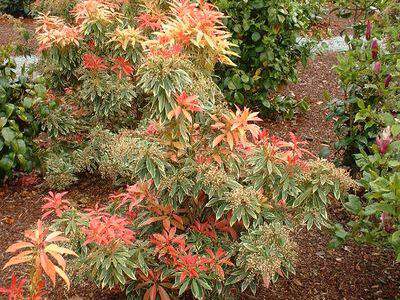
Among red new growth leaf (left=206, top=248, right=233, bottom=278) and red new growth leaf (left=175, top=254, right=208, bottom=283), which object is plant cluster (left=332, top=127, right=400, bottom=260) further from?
Result: red new growth leaf (left=175, top=254, right=208, bottom=283)

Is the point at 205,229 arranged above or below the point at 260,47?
below

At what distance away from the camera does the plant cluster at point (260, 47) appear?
5.56m

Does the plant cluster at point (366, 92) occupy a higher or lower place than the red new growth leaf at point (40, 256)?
higher

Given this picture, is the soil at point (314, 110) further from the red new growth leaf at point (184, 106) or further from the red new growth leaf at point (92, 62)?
the red new growth leaf at point (184, 106)

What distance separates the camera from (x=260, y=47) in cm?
573

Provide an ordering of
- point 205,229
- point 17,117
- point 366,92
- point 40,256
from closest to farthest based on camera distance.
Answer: point 40,256 → point 205,229 → point 366,92 → point 17,117

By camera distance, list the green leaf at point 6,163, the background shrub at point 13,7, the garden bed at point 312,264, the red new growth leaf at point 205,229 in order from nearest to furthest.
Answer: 1. the red new growth leaf at point 205,229
2. the garden bed at point 312,264
3. the green leaf at point 6,163
4. the background shrub at point 13,7

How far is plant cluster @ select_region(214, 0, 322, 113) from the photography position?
18.2 feet

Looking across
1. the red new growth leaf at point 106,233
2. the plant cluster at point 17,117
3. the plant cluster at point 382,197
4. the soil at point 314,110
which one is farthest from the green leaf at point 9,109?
the plant cluster at point 382,197

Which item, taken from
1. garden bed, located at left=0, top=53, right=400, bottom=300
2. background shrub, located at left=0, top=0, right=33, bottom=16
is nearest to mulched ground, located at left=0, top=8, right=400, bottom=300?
garden bed, located at left=0, top=53, right=400, bottom=300

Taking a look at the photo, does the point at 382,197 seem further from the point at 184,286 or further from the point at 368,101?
the point at 368,101

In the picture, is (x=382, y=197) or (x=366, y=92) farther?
(x=366, y=92)

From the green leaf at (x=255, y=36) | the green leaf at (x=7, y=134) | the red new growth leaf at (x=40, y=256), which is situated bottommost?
the green leaf at (x=7, y=134)

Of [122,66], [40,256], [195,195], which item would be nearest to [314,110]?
[122,66]
